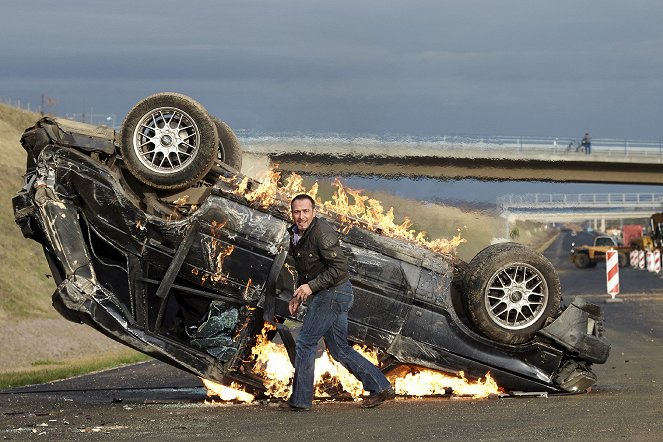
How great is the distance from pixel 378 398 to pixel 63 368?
850 cm

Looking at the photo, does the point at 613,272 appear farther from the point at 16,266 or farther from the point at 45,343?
the point at 16,266

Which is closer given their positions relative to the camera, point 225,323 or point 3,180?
point 225,323

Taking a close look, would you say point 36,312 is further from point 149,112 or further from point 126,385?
point 149,112

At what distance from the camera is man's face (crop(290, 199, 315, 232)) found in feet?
32.9

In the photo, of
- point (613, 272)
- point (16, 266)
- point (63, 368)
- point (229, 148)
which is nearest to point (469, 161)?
point (613, 272)

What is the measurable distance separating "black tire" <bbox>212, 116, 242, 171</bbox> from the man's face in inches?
71.6

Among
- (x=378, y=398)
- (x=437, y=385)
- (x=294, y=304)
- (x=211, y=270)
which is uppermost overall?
(x=211, y=270)

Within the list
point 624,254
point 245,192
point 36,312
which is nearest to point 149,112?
point 245,192

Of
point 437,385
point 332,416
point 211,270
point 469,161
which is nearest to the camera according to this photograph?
point 332,416

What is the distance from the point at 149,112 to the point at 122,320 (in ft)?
5.59

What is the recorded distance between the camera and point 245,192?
1068 cm

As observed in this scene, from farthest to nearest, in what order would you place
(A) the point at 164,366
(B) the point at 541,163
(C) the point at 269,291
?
1. (B) the point at 541,163
2. (A) the point at 164,366
3. (C) the point at 269,291

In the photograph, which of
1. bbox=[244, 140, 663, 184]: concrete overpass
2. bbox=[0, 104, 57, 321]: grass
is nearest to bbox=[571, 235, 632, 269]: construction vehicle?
bbox=[244, 140, 663, 184]: concrete overpass

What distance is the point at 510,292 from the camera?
36.1 ft
